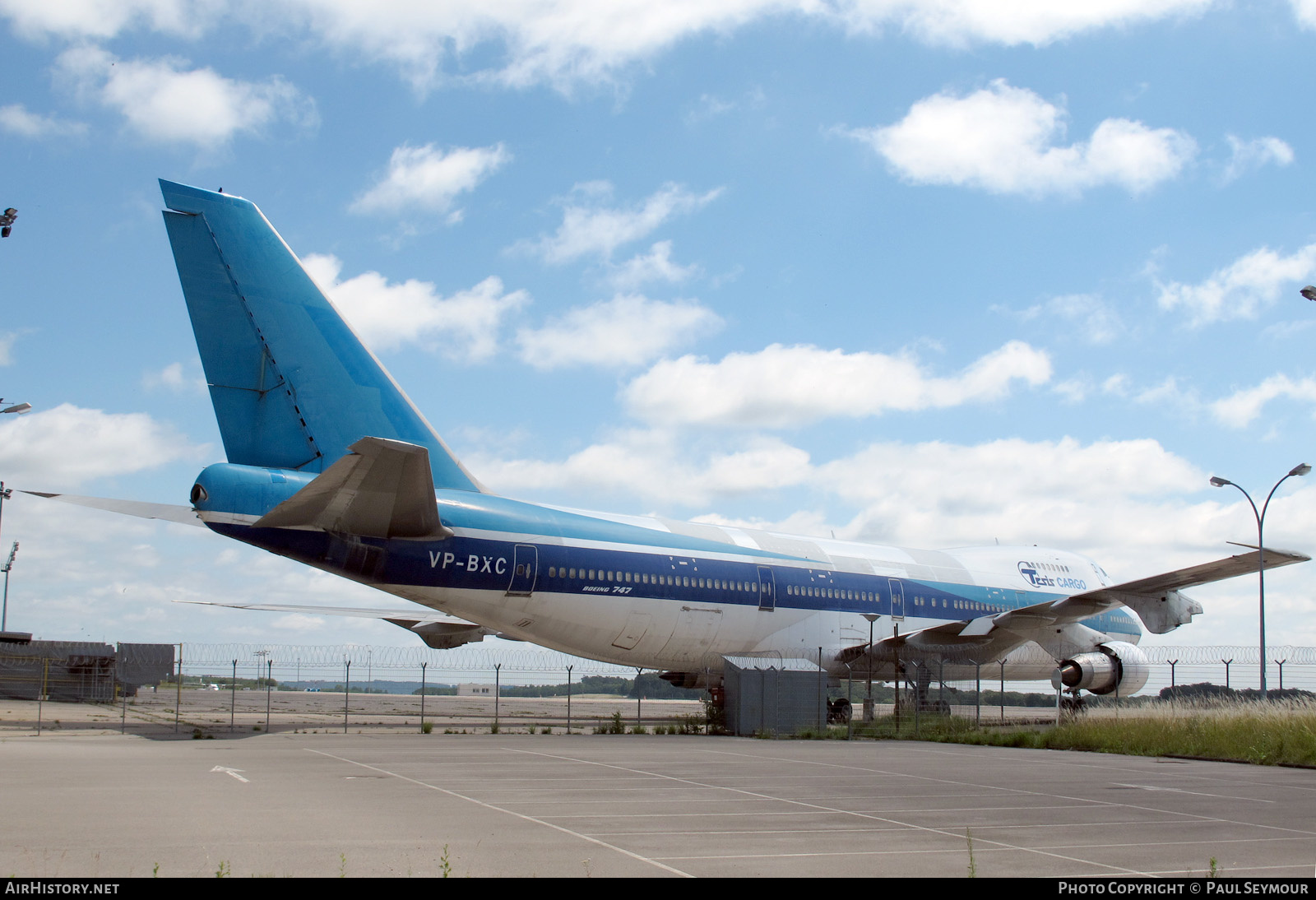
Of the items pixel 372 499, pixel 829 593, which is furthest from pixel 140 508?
pixel 829 593

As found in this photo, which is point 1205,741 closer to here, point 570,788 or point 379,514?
point 570,788

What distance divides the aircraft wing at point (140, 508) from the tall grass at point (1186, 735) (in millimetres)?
14229

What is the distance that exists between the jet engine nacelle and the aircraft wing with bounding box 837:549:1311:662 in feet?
3.45

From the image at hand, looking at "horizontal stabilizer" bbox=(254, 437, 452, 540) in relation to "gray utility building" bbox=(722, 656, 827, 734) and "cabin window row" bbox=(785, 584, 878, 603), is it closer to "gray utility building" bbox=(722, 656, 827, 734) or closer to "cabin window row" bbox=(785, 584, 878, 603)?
"gray utility building" bbox=(722, 656, 827, 734)

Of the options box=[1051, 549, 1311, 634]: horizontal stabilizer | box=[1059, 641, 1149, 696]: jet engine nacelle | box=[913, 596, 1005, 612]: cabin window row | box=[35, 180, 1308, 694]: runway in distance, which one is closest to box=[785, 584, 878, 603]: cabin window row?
box=[35, 180, 1308, 694]: runway in distance

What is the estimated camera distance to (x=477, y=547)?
19.4m

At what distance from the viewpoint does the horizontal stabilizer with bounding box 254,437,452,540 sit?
15516 millimetres

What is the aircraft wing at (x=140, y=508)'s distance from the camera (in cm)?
1555

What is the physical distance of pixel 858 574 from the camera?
26828mm

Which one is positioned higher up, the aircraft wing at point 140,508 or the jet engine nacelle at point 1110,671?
the aircraft wing at point 140,508

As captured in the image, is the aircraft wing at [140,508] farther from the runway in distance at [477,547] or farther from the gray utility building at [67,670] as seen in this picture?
the gray utility building at [67,670]

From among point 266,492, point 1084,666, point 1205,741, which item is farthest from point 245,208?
point 1084,666

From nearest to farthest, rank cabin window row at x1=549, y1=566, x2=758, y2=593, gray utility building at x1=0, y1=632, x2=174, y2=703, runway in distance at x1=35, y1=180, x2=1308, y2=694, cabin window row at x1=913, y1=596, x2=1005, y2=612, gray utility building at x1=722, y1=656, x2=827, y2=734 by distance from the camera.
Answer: runway in distance at x1=35, y1=180, x2=1308, y2=694
cabin window row at x1=549, y1=566, x2=758, y2=593
gray utility building at x1=722, y1=656, x2=827, y2=734
cabin window row at x1=913, y1=596, x2=1005, y2=612
gray utility building at x1=0, y1=632, x2=174, y2=703

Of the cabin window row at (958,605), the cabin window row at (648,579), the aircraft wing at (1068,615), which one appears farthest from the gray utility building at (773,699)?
the cabin window row at (958,605)
